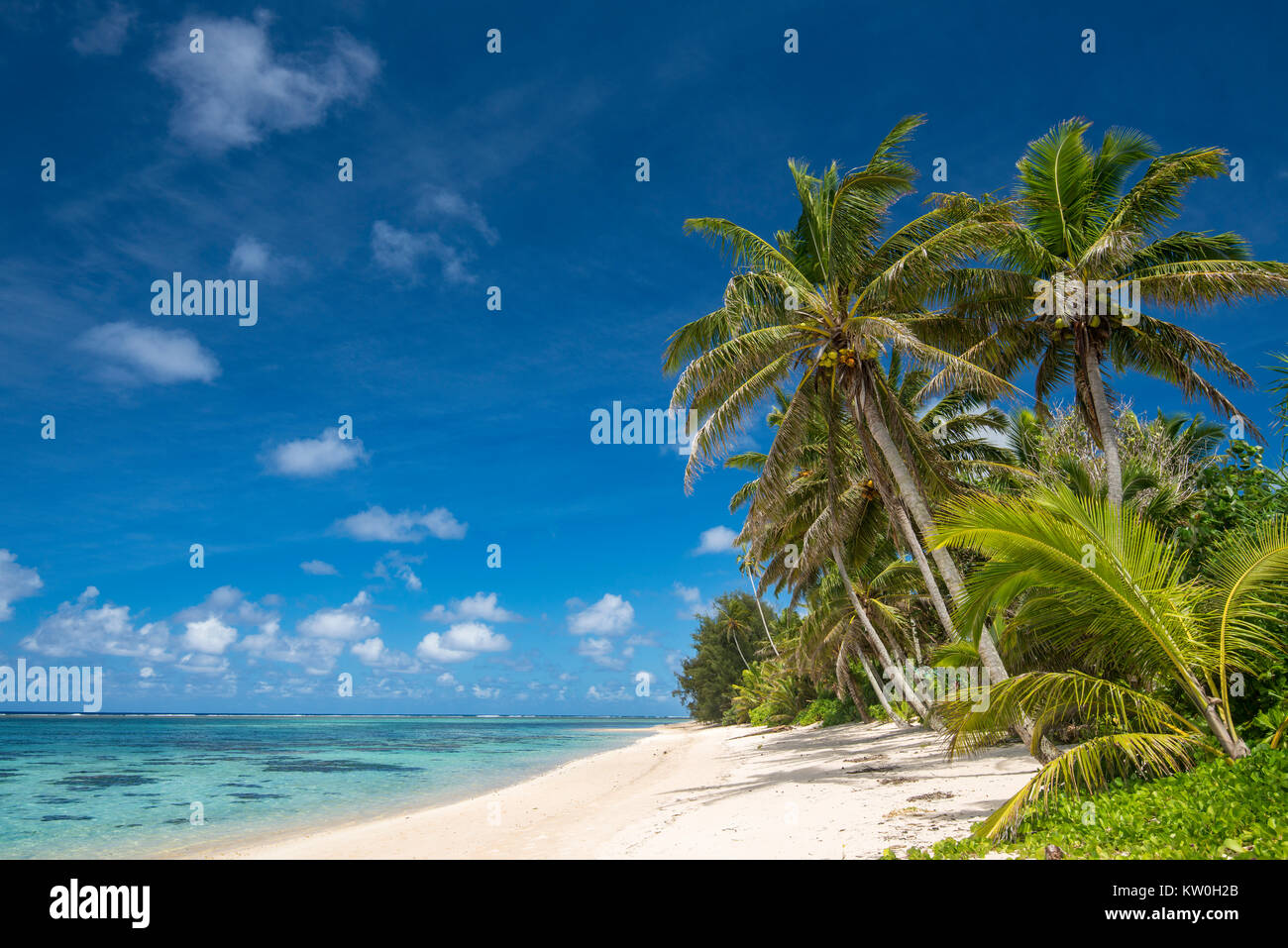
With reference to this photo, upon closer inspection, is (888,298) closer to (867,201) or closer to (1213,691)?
(867,201)

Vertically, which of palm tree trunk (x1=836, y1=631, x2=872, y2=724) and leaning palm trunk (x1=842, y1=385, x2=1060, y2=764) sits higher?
leaning palm trunk (x1=842, y1=385, x2=1060, y2=764)

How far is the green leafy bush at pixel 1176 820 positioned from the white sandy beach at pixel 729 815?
1.33 meters

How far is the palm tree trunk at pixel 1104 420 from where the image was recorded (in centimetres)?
1165

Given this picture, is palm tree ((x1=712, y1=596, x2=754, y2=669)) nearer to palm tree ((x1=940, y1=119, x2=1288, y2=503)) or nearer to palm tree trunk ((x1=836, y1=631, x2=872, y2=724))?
palm tree trunk ((x1=836, y1=631, x2=872, y2=724))

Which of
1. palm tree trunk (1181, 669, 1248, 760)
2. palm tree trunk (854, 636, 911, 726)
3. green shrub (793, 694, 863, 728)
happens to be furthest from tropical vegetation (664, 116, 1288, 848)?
green shrub (793, 694, 863, 728)

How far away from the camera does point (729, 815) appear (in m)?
10.7

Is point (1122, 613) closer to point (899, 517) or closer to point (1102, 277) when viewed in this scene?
point (899, 517)

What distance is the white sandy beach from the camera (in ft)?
26.9

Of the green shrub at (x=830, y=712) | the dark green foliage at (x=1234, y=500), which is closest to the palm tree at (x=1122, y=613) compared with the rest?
the dark green foliage at (x=1234, y=500)

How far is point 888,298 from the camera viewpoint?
12.4m

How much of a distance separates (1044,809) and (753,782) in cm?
998

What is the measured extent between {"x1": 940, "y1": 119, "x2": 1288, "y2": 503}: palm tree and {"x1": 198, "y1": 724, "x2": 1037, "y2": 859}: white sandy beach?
19.6 ft

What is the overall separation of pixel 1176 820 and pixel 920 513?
668cm
